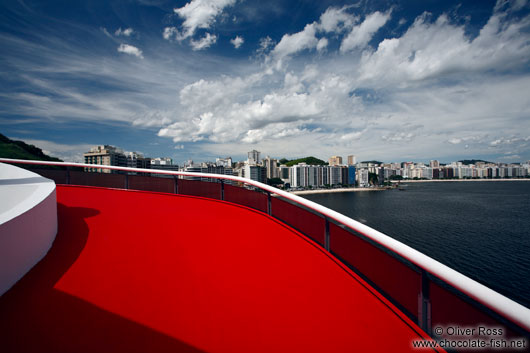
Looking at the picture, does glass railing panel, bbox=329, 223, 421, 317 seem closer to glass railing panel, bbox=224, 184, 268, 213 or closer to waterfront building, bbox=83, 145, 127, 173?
glass railing panel, bbox=224, 184, 268, 213

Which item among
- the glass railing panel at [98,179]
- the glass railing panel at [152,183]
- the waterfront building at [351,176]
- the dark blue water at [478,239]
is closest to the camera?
the glass railing panel at [152,183]

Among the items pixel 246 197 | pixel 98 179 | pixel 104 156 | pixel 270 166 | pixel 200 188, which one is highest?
pixel 104 156

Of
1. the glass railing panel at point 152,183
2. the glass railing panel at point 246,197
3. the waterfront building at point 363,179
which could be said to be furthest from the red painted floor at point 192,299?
the waterfront building at point 363,179

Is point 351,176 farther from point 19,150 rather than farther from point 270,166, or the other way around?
point 19,150

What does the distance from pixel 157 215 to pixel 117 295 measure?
265cm

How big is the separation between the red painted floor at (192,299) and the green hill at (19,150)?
89.6 meters

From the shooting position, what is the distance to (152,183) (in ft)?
23.2

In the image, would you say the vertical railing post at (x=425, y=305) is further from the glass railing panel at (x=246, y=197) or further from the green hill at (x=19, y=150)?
the green hill at (x=19, y=150)

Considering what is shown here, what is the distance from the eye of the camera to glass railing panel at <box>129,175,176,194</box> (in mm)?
6848

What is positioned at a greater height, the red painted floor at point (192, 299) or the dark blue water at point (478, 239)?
the red painted floor at point (192, 299)

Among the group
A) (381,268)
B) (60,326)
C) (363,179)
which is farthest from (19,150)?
(363,179)

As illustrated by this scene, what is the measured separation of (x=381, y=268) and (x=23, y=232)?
3767mm

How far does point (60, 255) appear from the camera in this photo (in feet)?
9.37

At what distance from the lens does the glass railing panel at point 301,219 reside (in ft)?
11.3
